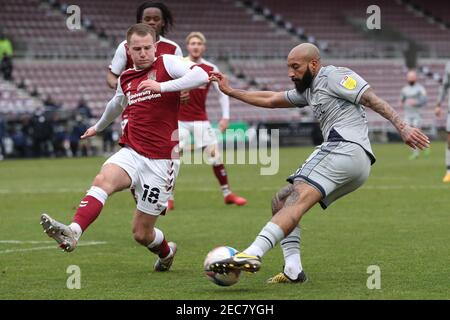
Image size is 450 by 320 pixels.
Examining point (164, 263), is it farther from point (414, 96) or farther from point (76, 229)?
point (414, 96)

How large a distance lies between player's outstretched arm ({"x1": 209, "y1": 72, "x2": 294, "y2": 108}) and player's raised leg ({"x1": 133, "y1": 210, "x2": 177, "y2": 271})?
1.43 metres

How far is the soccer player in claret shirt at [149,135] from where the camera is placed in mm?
9367

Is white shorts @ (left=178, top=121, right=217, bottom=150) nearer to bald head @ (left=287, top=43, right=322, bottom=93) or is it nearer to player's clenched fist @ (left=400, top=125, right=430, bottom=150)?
bald head @ (left=287, top=43, right=322, bottom=93)

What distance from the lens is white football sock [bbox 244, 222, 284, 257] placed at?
799 cm

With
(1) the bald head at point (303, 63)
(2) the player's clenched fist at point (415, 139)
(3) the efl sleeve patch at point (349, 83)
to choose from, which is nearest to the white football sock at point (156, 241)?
(1) the bald head at point (303, 63)

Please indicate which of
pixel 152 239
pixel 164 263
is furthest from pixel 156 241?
pixel 164 263

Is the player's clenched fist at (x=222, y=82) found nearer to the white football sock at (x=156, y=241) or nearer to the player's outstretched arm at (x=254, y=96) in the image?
the player's outstretched arm at (x=254, y=96)

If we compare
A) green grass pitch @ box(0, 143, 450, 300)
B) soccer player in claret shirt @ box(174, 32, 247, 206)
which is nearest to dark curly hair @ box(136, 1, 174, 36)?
green grass pitch @ box(0, 143, 450, 300)

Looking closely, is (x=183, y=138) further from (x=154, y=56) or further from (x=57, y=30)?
(x=57, y=30)

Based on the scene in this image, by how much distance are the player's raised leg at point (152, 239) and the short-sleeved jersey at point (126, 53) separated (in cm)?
176

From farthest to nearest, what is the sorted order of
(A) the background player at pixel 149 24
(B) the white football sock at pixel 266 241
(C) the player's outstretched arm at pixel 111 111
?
(A) the background player at pixel 149 24 < (C) the player's outstretched arm at pixel 111 111 < (B) the white football sock at pixel 266 241

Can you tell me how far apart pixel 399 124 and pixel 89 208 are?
270cm

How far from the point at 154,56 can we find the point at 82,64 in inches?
1252
